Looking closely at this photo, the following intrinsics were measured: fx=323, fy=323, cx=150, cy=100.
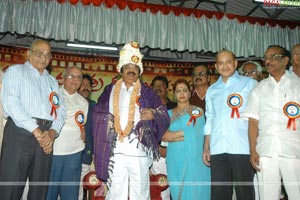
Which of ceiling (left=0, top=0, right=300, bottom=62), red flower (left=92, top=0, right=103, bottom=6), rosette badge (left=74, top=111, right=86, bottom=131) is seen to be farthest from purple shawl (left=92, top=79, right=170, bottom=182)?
ceiling (left=0, top=0, right=300, bottom=62)

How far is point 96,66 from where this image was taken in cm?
789

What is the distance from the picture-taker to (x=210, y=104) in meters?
3.15

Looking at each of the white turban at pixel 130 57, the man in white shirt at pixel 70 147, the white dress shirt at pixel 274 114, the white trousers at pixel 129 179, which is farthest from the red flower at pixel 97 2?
the white dress shirt at pixel 274 114

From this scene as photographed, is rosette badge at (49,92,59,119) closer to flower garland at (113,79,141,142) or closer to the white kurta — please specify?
flower garland at (113,79,141,142)

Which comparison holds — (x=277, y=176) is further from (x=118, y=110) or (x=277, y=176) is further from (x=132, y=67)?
(x=132, y=67)

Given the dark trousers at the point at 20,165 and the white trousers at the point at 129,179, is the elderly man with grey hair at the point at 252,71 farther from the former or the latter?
the dark trousers at the point at 20,165

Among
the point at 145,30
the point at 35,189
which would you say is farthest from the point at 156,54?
the point at 35,189

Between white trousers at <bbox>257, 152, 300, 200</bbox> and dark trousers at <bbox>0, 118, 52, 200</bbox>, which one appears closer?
white trousers at <bbox>257, 152, 300, 200</bbox>

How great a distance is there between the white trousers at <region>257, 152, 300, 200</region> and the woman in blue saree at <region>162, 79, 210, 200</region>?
0.74 metres

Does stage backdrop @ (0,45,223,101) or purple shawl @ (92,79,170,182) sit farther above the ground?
stage backdrop @ (0,45,223,101)

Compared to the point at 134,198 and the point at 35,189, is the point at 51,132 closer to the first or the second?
the point at 35,189

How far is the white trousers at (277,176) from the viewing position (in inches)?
98.6

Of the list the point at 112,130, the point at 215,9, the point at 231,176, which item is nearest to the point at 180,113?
the point at 112,130

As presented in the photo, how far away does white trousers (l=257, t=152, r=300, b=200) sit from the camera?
2.50 m
